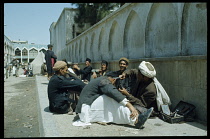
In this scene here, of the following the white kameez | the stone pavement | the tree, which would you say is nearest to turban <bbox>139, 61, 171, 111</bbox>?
the stone pavement

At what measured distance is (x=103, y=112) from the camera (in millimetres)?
3785

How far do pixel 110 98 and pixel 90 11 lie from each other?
21.3 metres

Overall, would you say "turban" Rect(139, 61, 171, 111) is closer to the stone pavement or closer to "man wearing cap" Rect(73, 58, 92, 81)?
the stone pavement

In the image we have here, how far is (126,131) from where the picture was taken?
3361 mm

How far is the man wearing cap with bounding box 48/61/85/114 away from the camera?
4375 millimetres

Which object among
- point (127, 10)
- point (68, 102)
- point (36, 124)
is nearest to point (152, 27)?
point (127, 10)

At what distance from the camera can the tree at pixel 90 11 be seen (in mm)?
23672

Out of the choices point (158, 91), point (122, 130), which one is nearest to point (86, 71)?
point (158, 91)

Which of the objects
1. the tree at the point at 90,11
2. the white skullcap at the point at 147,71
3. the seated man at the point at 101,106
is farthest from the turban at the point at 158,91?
the tree at the point at 90,11

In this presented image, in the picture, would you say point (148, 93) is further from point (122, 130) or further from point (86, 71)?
point (86, 71)

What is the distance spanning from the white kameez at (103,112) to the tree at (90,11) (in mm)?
20683

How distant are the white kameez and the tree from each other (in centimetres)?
2068

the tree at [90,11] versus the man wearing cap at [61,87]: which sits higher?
the tree at [90,11]

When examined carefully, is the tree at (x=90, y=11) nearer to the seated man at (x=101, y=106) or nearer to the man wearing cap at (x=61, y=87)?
the man wearing cap at (x=61, y=87)
